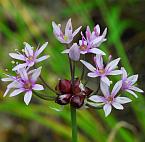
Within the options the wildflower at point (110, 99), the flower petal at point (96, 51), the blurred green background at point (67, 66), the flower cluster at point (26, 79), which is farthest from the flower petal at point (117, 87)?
the blurred green background at point (67, 66)

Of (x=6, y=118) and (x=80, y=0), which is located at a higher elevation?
(x=80, y=0)

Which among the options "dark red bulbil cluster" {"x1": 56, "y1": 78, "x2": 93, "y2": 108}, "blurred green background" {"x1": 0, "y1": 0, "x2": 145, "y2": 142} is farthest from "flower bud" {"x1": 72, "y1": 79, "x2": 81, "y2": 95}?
"blurred green background" {"x1": 0, "y1": 0, "x2": 145, "y2": 142}

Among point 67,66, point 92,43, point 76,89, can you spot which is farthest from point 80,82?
point 67,66

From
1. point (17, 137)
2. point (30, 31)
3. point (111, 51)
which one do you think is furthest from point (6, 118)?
point (111, 51)

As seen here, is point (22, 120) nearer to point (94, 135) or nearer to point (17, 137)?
point (17, 137)

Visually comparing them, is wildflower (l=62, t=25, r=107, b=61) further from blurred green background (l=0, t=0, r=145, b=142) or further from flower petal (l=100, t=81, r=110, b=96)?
blurred green background (l=0, t=0, r=145, b=142)
